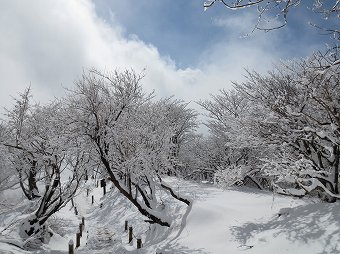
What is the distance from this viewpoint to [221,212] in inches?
487

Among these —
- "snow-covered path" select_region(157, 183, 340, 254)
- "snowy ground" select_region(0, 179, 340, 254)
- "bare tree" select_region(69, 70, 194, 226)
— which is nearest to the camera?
"snow-covered path" select_region(157, 183, 340, 254)

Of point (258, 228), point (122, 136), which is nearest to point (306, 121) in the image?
point (258, 228)

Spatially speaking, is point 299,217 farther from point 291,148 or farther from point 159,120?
point 159,120

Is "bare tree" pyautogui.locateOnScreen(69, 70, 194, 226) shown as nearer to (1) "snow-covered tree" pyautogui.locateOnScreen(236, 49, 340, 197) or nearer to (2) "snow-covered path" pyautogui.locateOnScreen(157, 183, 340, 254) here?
(2) "snow-covered path" pyautogui.locateOnScreen(157, 183, 340, 254)

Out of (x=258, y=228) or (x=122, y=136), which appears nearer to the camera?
(x=258, y=228)

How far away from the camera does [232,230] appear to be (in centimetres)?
1059

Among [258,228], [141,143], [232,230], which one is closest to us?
[258,228]


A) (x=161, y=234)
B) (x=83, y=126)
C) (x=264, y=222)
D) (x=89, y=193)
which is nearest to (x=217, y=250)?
(x=264, y=222)

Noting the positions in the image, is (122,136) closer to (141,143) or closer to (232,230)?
(141,143)

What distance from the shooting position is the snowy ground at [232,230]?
26.7 feet

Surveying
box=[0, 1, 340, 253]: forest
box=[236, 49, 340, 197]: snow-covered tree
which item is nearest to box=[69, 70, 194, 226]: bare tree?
box=[0, 1, 340, 253]: forest

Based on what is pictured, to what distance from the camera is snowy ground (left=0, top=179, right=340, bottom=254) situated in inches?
320

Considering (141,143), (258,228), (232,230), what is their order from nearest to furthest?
(258,228), (232,230), (141,143)

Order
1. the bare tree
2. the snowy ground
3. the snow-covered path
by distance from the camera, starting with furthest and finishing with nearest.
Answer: the bare tree
the snowy ground
the snow-covered path
